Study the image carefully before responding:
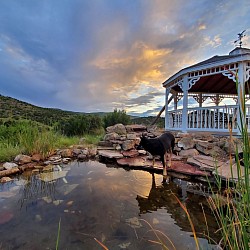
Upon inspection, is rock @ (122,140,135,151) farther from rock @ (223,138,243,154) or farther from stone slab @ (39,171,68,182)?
rock @ (223,138,243,154)

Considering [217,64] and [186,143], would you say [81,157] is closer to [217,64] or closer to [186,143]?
[186,143]

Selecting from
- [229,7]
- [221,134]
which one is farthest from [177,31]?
[221,134]

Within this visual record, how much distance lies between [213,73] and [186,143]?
3.10 metres

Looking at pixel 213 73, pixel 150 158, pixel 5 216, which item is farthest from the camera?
pixel 213 73

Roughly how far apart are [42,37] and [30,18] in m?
1.38

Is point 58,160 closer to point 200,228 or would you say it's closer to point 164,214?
point 164,214

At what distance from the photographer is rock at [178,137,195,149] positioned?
5.66 meters

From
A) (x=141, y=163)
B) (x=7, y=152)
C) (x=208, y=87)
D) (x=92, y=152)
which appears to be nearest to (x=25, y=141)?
(x=7, y=152)

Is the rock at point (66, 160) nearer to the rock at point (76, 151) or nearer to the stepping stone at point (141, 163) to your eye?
the rock at point (76, 151)

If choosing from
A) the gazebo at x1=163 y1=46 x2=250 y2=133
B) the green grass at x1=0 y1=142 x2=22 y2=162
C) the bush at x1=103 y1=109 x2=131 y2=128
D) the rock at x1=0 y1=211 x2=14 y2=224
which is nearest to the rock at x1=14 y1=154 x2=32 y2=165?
the green grass at x1=0 y1=142 x2=22 y2=162

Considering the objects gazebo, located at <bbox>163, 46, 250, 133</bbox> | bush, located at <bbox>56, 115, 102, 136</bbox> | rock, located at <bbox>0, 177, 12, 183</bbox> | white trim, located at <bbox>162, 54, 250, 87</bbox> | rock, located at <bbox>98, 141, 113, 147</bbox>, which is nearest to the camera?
rock, located at <bbox>0, 177, 12, 183</bbox>

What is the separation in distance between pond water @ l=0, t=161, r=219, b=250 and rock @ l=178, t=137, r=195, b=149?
214 cm

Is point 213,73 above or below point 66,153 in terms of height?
above

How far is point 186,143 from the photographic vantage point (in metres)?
5.71
